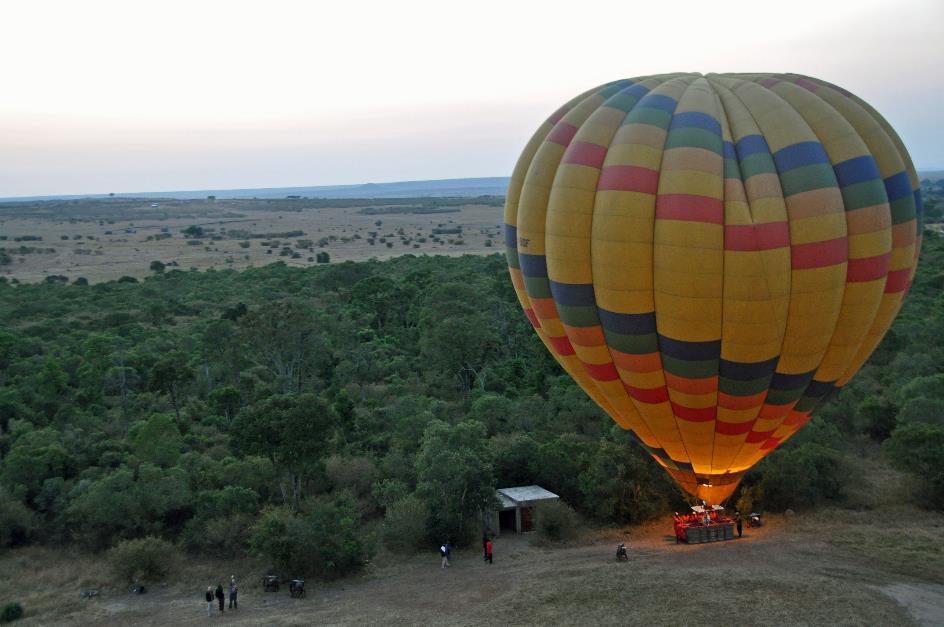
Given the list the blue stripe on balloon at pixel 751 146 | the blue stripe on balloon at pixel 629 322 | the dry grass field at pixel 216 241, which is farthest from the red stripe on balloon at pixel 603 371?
the dry grass field at pixel 216 241

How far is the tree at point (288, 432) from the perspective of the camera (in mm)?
20734

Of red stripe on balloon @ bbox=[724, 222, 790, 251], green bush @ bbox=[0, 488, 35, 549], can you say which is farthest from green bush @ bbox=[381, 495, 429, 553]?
red stripe on balloon @ bbox=[724, 222, 790, 251]

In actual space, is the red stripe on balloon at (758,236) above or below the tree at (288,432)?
above

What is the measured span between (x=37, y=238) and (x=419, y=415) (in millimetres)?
122318

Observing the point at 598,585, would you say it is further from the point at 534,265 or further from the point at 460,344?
the point at 460,344

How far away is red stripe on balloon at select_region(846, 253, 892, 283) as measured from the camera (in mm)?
14414

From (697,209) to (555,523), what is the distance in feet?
32.5

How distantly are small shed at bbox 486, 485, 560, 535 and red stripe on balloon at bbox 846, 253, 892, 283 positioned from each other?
9897 millimetres

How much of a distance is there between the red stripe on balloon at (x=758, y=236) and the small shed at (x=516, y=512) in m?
Result: 9.69

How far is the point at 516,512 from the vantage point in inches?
809

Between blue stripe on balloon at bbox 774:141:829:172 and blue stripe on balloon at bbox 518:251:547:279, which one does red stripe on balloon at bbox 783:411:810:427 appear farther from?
blue stripe on balloon at bbox 518:251:547:279

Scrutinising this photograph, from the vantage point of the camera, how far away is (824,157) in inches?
559

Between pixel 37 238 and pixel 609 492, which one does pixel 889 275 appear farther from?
pixel 37 238

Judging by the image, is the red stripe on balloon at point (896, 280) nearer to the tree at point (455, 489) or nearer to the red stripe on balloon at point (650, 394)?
the red stripe on balloon at point (650, 394)
